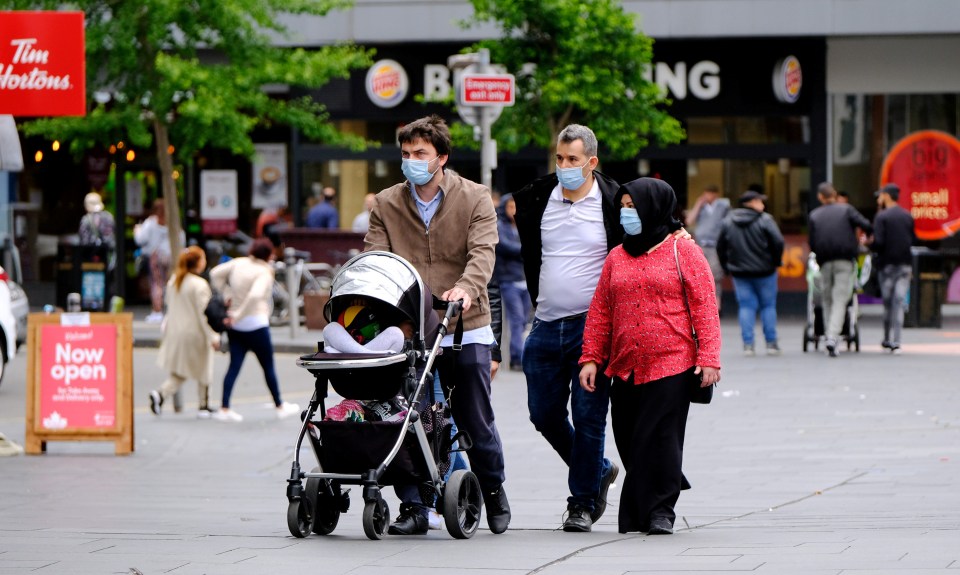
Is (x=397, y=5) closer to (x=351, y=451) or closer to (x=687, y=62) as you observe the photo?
Answer: (x=687, y=62)

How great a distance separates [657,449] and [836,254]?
11323mm

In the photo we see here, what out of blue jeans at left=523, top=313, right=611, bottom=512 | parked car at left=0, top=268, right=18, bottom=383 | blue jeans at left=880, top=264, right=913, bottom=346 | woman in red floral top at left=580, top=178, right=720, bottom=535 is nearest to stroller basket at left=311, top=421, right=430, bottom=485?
blue jeans at left=523, top=313, right=611, bottom=512

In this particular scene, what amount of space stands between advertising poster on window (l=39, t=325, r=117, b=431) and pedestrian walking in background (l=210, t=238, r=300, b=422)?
2.09 metres

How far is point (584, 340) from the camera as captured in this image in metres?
7.64

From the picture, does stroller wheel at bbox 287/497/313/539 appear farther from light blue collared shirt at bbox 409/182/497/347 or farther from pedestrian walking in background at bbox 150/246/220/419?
pedestrian walking in background at bbox 150/246/220/419

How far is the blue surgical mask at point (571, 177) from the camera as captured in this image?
7.74 meters

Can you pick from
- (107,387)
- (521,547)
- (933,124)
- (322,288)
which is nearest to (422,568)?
(521,547)

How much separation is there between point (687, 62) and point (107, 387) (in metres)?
16.0

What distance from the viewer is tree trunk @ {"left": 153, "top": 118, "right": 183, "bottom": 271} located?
23.6 m

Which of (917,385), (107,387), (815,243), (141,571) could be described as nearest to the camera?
(141,571)

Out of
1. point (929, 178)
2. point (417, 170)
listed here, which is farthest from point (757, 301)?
point (417, 170)

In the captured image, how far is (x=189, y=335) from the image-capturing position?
46.6ft

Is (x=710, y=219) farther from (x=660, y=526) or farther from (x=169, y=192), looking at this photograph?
(x=660, y=526)

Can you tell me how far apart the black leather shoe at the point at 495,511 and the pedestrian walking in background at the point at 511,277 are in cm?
843
